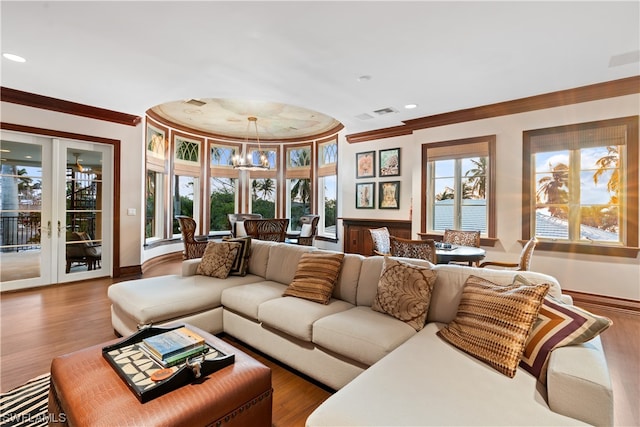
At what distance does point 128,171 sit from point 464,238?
19.0 ft

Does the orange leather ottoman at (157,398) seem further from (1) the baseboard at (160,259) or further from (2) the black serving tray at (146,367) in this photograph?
(1) the baseboard at (160,259)

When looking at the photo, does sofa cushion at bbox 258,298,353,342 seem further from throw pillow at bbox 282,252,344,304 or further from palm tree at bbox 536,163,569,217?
palm tree at bbox 536,163,569,217

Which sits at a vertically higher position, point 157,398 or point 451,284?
point 451,284

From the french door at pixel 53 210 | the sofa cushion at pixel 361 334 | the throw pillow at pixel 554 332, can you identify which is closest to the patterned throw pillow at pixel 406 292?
the sofa cushion at pixel 361 334

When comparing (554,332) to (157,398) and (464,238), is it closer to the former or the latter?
(157,398)

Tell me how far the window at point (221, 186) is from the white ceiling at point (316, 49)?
12.7 ft

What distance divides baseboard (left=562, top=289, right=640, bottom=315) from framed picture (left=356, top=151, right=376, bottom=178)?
3815 millimetres

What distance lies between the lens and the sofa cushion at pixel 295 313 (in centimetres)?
223

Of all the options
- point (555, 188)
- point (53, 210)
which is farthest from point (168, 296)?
point (555, 188)

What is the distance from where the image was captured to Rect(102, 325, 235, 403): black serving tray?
1.41 meters

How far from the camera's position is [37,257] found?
4664mm

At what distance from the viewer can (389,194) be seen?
6254 millimetres

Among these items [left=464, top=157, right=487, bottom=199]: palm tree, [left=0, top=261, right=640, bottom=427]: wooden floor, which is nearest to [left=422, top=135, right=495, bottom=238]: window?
[left=464, top=157, right=487, bottom=199]: palm tree

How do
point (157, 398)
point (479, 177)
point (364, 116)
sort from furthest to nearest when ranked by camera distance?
point (364, 116), point (479, 177), point (157, 398)
